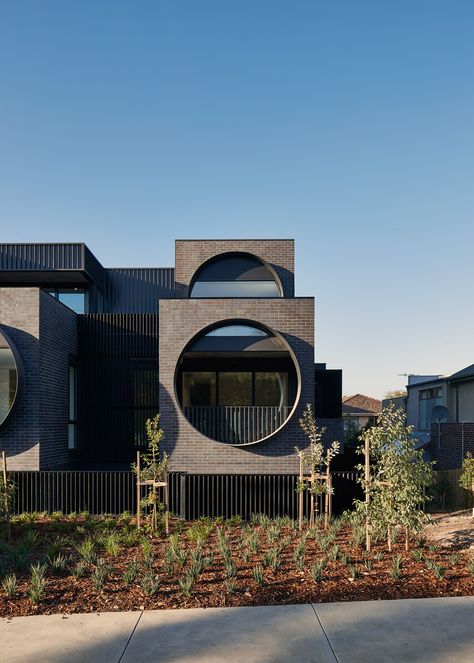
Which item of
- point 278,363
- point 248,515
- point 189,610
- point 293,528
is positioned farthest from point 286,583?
point 278,363

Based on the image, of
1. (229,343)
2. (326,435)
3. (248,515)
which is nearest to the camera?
(248,515)

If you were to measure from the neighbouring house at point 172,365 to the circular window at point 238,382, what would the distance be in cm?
3

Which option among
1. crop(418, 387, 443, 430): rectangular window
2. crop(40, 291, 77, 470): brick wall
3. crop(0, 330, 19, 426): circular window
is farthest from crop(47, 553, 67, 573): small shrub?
crop(418, 387, 443, 430): rectangular window

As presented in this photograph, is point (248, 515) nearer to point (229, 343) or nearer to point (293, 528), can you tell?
point (293, 528)

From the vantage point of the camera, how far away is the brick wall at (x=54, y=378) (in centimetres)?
1562

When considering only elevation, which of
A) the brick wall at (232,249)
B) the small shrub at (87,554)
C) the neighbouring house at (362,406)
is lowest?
the neighbouring house at (362,406)

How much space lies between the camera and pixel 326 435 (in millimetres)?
17797

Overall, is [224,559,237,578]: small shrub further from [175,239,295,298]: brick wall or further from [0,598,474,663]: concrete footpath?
[175,239,295,298]: brick wall

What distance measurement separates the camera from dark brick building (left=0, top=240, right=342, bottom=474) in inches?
609

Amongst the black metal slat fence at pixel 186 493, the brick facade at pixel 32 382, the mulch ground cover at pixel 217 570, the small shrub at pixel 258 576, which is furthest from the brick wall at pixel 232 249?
the small shrub at pixel 258 576

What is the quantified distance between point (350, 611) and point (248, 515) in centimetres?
686

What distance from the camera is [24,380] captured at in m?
15.2

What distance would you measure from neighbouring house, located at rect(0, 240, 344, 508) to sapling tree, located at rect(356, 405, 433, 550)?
5.34 meters

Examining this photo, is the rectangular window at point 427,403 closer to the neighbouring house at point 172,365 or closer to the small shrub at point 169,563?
the neighbouring house at point 172,365
